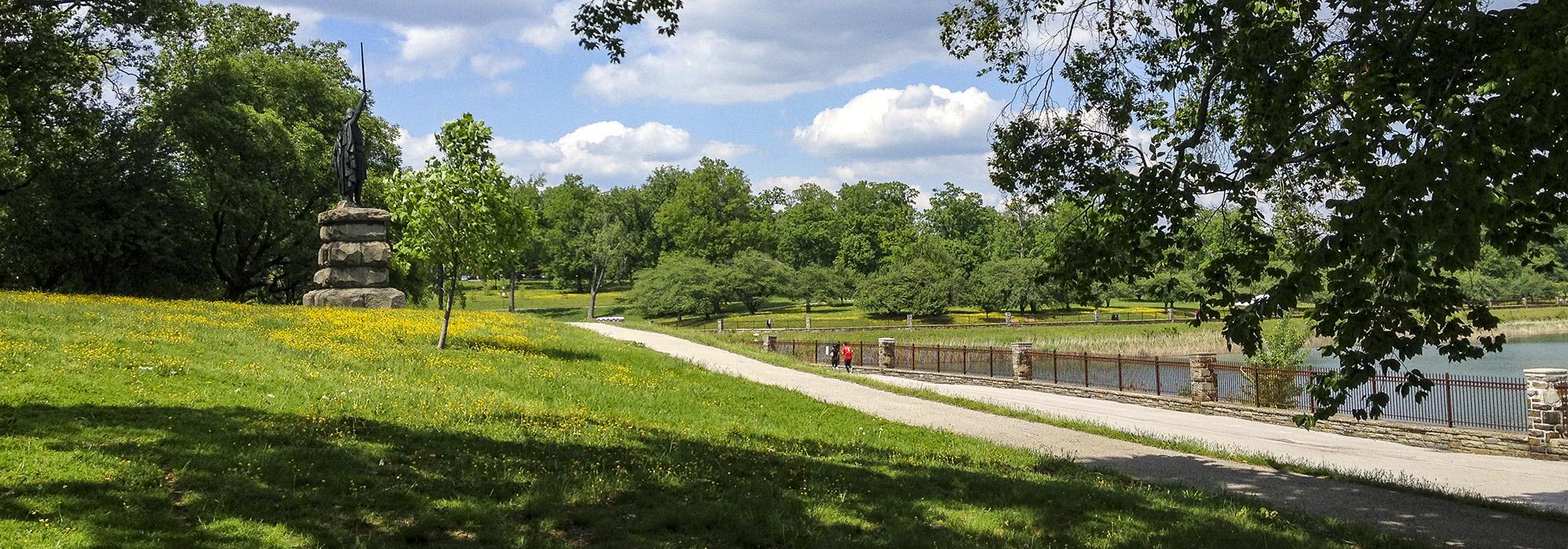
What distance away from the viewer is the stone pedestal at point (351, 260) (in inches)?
979

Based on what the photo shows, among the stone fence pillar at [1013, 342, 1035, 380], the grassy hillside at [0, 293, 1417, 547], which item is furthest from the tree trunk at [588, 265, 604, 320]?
the grassy hillside at [0, 293, 1417, 547]

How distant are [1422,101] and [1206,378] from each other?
16271 mm

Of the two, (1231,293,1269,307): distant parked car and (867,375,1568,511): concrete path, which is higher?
(1231,293,1269,307): distant parked car

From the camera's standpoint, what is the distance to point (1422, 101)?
21.8 ft

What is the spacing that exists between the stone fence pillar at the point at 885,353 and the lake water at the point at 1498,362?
12467 mm

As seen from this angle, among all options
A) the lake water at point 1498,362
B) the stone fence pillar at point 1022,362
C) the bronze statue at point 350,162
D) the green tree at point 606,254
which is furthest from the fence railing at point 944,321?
the bronze statue at point 350,162

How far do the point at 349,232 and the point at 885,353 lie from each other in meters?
17.1

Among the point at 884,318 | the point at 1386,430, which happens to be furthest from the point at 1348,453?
the point at 884,318

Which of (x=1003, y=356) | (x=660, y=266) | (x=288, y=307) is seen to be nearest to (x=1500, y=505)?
(x=1003, y=356)

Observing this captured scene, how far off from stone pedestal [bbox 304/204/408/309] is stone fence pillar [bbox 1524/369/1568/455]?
24.5 meters

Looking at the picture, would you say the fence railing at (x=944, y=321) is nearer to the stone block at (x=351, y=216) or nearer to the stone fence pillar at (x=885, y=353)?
the stone fence pillar at (x=885, y=353)

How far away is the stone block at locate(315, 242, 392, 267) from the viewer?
2491 cm

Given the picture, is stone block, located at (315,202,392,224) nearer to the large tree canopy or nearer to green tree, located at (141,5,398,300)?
green tree, located at (141,5,398,300)

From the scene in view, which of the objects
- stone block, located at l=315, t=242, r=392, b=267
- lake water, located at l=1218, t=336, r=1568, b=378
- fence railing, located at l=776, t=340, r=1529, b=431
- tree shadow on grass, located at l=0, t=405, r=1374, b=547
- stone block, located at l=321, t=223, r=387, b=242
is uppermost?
stone block, located at l=321, t=223, r=387, b=242
